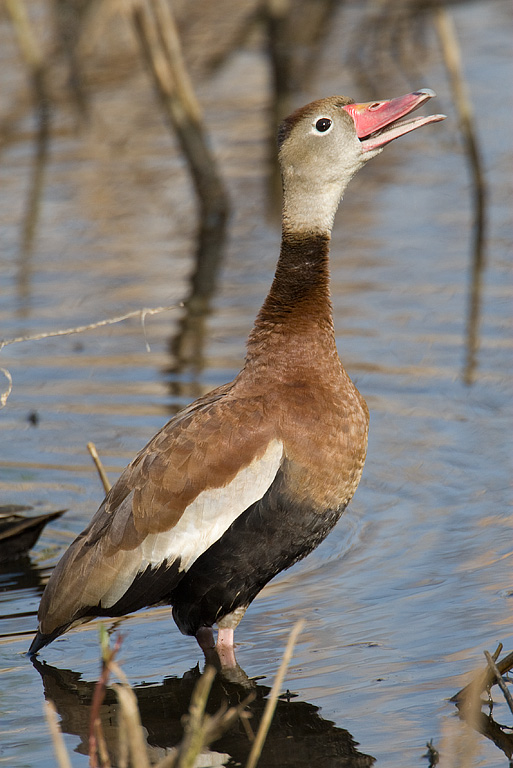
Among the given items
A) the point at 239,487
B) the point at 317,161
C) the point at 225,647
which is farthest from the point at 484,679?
the point at 317,161

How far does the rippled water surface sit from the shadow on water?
0.01m

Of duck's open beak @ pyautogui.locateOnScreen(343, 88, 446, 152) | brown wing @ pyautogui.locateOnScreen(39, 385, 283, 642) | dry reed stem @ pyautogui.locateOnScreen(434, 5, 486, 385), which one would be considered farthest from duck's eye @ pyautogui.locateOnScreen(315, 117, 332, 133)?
dry reed stem @ pyautogui.locateOnScreen(434, 5, 486, 385)

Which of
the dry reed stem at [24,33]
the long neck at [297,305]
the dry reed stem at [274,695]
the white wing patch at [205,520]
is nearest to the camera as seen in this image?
the dry reed stem at [274,695]

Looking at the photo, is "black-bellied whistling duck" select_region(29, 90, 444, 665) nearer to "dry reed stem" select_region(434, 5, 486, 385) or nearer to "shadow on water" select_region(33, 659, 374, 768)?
"shadow on water" select_region(33, 659, 374, 768)

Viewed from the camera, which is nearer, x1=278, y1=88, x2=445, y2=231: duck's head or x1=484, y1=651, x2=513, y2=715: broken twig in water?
x1=484, y1=651, x2=513, y2=715: broken twig in water

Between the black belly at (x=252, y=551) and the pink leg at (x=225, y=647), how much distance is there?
18cm

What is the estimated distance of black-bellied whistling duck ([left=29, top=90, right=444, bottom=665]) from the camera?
4.78m

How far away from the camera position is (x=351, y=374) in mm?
8344

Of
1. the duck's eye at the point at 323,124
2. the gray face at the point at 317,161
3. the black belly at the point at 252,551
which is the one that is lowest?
the black belly at the point at 252,551

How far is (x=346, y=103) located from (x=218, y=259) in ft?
19.2

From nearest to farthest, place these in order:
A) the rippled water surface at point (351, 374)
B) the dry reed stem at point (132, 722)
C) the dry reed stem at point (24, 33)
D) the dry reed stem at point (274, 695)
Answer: the dry reed stem at point (132, 722) → the dry reed stem at point (274, 695) → the rippled water surface at point (351, 374) → the dry reed stem at point (24, 33)

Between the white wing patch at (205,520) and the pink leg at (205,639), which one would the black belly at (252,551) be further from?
the pink leg at (205,639)

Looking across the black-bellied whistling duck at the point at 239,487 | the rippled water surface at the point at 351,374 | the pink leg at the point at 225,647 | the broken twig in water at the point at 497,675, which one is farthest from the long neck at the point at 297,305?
the broken twig in water at the point at 497,675

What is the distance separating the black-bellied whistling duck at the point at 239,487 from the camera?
478 centimetres
